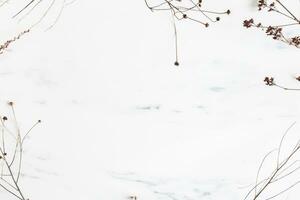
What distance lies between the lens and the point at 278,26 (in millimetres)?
1618

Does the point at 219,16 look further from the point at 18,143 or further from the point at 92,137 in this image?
the point at 18,143

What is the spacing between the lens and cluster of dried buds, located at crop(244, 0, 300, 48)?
63.4 inches

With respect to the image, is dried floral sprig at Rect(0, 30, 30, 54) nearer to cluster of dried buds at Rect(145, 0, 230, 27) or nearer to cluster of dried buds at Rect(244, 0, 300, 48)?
cluster of dried buds at Rect(145, 0, 230, 27)

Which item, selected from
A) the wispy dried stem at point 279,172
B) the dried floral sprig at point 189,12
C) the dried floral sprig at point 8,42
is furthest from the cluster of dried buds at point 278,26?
the dried floral sprig at point 8,42

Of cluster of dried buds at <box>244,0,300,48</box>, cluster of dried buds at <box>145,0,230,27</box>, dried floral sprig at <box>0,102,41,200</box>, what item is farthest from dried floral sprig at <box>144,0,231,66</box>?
dried floral sprig at <box>0,102,41,200</box>

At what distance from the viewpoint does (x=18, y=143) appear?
1752mm

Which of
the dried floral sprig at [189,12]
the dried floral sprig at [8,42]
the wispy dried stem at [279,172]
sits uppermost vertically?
the dried floral sprig at [189,12]

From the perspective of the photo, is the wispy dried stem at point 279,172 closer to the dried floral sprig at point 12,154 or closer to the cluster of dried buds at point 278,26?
the cluster of dried buds at point 278,26

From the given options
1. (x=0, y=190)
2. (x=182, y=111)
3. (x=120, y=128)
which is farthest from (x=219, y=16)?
(x=0, y=190)

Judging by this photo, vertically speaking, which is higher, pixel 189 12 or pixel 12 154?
pixel 189 12

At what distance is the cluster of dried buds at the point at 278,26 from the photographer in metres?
1.61

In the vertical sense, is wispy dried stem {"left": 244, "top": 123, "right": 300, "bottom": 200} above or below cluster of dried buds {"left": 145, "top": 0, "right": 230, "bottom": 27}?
below

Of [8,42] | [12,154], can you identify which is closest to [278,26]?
[8,42]

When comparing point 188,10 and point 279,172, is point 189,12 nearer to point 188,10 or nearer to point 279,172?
point 188,10
